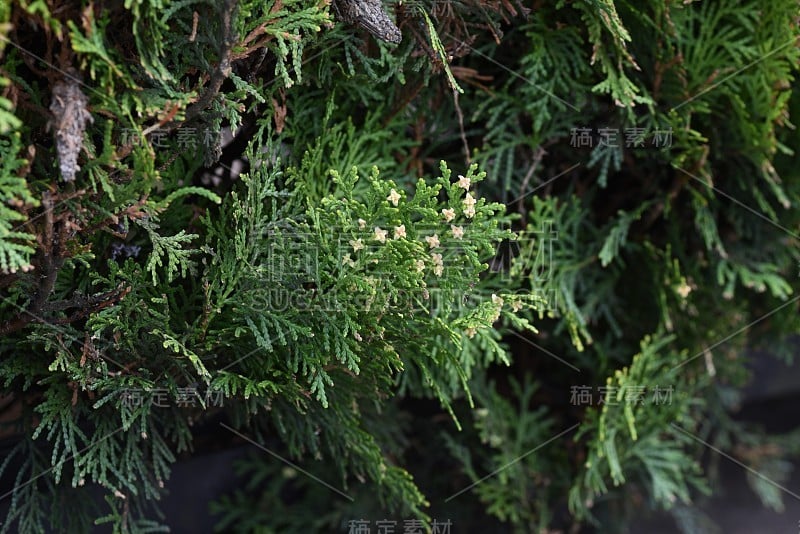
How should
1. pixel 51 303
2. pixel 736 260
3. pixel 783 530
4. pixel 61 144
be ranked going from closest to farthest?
pixel 61 144 < pixel 51 303 < pixel 736 260 < pixel 783 530

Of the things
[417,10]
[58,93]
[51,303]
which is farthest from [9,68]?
[417,10]

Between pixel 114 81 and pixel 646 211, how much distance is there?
1.36 meters

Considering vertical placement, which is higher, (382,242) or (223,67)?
(223,67)

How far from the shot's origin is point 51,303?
125 cm

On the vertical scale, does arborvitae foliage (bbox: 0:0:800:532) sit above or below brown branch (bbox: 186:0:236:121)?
below

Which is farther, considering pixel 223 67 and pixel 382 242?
pixel 382 242

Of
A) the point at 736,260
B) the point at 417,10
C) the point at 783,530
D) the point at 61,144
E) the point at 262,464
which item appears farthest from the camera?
the point at 783,530

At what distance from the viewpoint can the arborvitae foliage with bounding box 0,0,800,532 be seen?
1.20 m

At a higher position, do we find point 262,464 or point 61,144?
point 61,144

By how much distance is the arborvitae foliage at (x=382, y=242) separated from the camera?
3.92 feet

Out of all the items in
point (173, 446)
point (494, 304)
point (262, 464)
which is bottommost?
point (262, 464)

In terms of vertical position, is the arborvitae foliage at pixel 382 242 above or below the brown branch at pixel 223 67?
below

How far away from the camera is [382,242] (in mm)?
1299

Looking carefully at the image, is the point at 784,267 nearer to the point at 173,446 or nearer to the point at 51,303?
the point at 173,446
